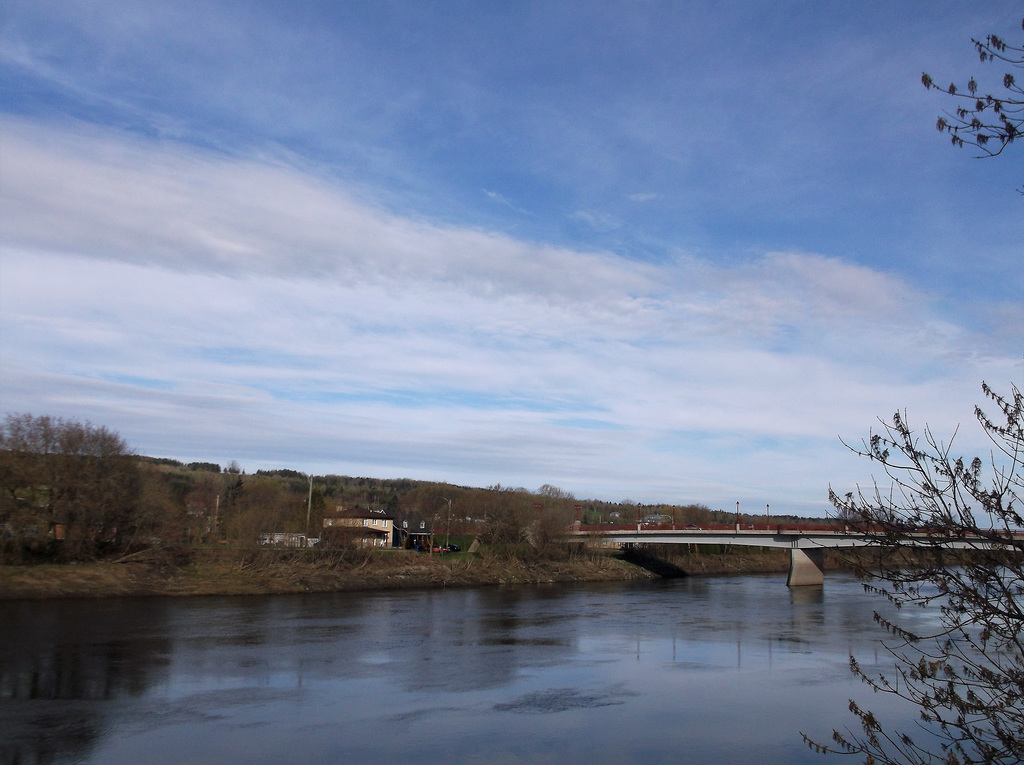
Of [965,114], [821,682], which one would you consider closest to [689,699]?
[821,682]

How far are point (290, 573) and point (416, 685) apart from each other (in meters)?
31.6

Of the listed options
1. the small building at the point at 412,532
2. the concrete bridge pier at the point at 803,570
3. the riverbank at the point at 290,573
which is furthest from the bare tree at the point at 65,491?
the concrete bridge pier at the point at 803,570

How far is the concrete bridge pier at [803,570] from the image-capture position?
62.0 meters

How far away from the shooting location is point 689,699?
19469 mm

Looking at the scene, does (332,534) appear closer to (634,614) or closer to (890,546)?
(634,614)

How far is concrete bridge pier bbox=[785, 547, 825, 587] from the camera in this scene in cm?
6203

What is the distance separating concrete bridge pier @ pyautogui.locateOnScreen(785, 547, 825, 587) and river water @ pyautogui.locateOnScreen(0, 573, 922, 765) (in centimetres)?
2398

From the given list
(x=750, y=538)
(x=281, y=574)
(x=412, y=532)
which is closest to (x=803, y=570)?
(x=750, y=538)

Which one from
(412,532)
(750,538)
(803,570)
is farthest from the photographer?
(412,532)

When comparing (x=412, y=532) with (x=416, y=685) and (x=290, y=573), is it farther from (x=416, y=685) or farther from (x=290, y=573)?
(x=416, y=685)

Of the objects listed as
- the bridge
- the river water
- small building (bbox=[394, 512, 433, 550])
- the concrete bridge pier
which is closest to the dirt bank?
the river water

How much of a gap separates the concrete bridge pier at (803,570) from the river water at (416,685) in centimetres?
2398

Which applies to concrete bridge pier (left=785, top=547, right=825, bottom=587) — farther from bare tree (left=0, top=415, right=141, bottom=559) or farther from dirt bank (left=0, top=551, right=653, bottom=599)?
bare tree (left=0, top=415, right=141, bottom=559)

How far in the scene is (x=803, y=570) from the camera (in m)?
62.5
